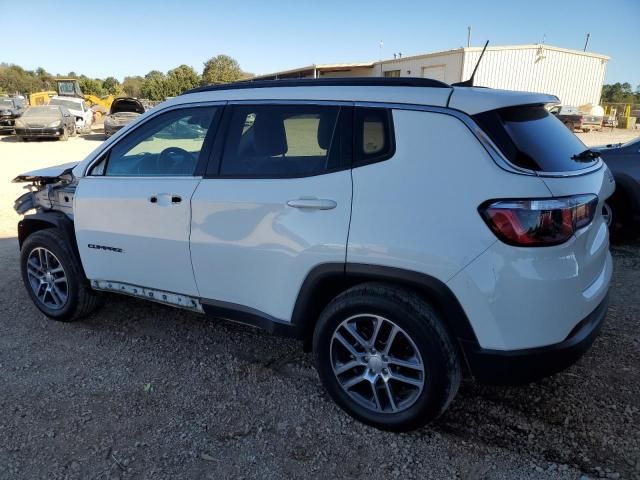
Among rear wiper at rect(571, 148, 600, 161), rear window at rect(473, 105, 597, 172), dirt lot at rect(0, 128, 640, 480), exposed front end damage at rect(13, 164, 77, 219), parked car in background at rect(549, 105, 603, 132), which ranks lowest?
parked car in background at rect(549, 105, 603, 132)

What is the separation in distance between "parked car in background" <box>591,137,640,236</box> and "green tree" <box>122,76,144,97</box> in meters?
70.6

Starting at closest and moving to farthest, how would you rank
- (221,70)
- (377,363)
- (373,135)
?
(373,135) → (377,363) → (221,70)

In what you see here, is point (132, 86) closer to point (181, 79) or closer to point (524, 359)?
point (181, 79)

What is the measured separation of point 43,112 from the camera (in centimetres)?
2033

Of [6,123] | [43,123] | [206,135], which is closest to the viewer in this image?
[206,135]

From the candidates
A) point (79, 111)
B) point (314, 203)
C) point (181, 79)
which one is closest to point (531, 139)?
point (314, 203)

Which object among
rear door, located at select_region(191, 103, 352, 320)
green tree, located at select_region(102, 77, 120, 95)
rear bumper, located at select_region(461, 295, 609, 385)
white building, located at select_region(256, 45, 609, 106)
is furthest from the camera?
green tree, located at select_region(102, 77, 120, 95)

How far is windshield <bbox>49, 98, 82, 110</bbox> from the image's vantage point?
2403 centimetres

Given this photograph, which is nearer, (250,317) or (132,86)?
(250,317)

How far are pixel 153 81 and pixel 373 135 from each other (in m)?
63.7

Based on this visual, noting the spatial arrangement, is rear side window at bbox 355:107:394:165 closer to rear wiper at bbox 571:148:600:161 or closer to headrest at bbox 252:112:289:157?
headrest at bbox 252:112:289:157

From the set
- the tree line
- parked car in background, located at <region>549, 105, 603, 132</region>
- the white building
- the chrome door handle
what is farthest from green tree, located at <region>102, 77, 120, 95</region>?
the chrome door handle

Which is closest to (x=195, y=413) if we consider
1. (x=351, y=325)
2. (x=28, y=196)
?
(x=351, y=325)

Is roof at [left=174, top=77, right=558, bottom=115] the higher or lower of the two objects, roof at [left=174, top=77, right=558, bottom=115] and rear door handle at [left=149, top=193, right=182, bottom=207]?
the higher
